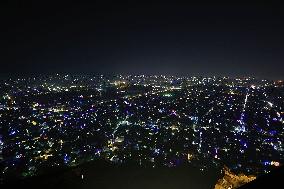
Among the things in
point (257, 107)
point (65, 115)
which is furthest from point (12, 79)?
point (257, 107)

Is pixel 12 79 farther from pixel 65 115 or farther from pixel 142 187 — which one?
pixel 142 187

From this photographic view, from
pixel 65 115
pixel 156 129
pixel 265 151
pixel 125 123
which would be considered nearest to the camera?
pixel 265 151

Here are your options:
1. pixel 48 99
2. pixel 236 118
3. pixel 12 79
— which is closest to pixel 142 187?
pixel 236 118

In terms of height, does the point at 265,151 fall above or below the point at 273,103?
below

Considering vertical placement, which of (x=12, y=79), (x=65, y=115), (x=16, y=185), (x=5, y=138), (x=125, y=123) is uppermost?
(x=12, y=79)

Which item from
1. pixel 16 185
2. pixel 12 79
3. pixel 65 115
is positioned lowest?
pixel 16 185

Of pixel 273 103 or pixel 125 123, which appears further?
pixel 273 103

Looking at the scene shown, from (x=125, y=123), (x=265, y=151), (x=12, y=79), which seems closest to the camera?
(x=265, y=151)

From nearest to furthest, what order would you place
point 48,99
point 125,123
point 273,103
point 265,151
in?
point 265,151 → point 125,123 → point 273,103 → point 48,99

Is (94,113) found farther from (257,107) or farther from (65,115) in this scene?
(257,107)
